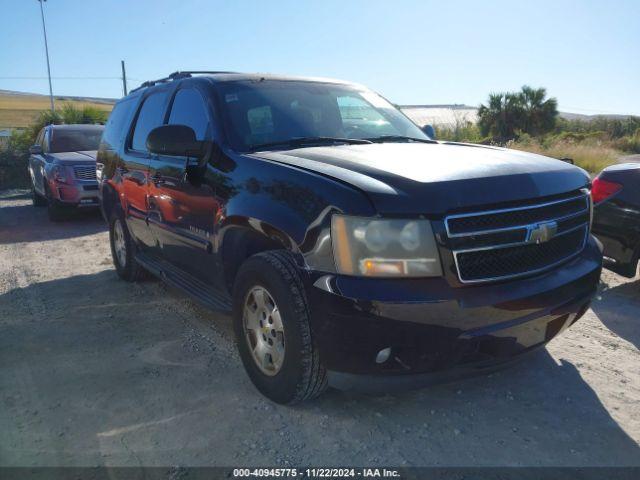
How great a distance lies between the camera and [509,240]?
2.55 meters

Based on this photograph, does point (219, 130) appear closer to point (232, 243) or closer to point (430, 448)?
point (232, 243)

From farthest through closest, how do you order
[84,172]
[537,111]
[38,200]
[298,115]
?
[537,111] → [38,200] → [84,172] → [298,115]

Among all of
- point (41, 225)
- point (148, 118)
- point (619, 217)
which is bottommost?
point (41, 225)

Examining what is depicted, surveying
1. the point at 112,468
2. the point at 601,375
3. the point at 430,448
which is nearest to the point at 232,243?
the point at 112,468

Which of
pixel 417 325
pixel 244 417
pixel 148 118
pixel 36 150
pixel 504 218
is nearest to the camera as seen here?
pixel 417 325

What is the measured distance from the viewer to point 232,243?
3.24 meters

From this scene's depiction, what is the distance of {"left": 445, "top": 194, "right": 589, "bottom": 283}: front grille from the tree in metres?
27.0

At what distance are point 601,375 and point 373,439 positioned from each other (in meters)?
1.63

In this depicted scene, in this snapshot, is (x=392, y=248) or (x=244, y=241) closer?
(x=392, y=248)

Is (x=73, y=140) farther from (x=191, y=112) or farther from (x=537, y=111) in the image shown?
(x=537, y=111)

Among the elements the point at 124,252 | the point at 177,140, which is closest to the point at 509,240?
the point at 177,140

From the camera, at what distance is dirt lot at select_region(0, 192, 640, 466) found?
257 cm

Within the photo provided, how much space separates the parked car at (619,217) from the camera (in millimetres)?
4359

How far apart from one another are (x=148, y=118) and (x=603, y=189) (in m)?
4.07
